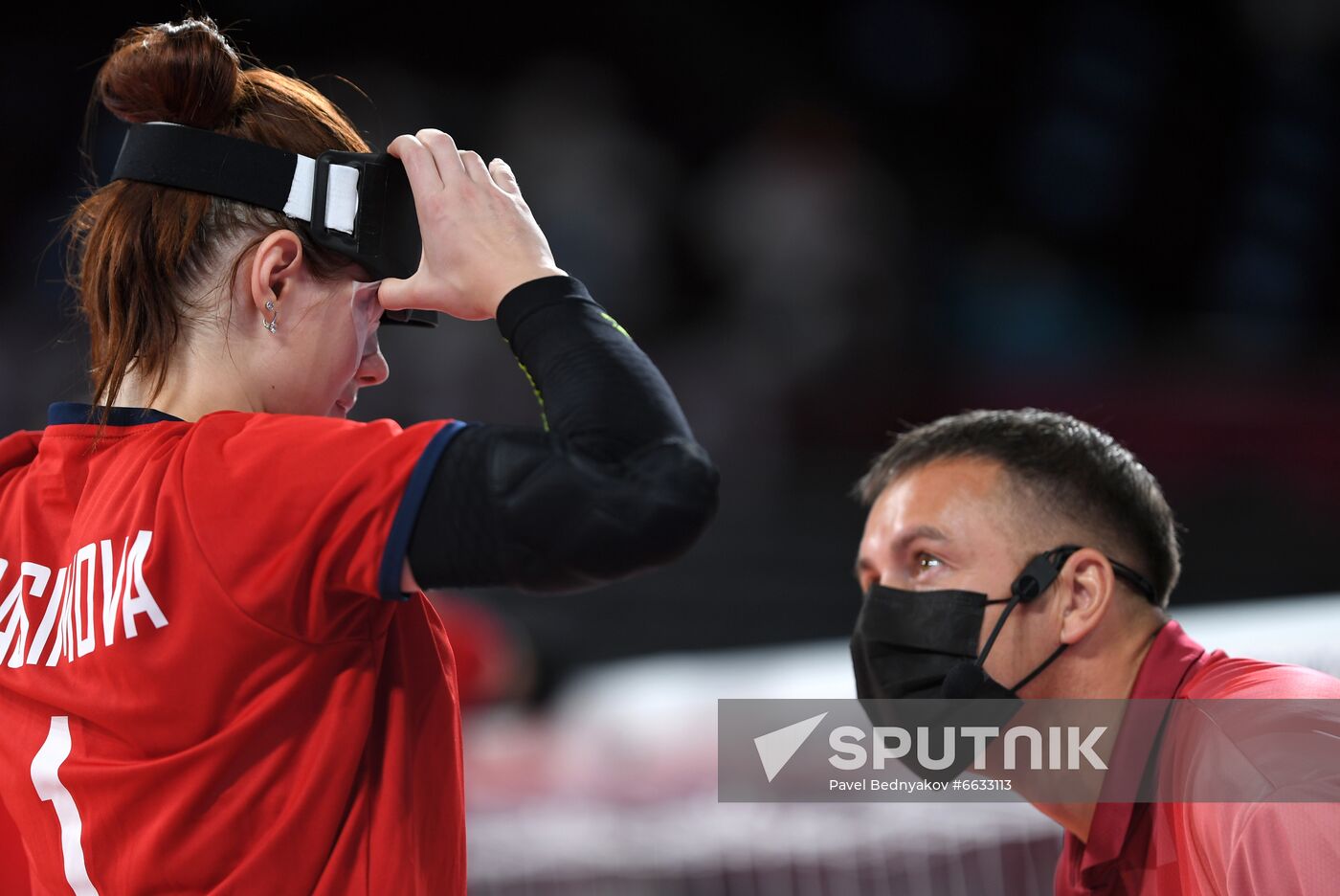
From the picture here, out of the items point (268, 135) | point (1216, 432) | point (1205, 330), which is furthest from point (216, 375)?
point (1205, 330)

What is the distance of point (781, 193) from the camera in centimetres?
859

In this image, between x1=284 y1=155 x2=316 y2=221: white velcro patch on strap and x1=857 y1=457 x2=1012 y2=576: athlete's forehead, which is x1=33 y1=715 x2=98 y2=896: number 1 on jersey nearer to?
x1=284 y1=155 x2=316 y2=221: white velcro patch on strap

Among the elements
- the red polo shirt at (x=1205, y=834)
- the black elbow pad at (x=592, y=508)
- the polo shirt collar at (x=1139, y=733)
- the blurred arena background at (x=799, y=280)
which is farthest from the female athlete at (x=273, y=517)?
the blurred arena background at (x=799, y=280)

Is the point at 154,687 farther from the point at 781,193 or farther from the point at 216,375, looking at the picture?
the point at 781,193

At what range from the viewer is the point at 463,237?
1.34 meters

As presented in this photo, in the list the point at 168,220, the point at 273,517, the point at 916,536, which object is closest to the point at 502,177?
the point at 168,220

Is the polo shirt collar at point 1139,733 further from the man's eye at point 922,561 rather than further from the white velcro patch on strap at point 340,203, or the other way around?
the white velcro patch on strap at point 340,203

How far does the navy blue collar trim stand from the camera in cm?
140

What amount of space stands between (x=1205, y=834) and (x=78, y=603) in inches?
51.8

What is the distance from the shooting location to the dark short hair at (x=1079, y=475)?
204 cm

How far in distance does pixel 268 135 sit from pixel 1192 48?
407 inches

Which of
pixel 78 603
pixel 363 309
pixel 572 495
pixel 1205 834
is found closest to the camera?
pixel 572 495

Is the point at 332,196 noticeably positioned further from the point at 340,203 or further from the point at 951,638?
→ the point at 951,638

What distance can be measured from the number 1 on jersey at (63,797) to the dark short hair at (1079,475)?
4.19 ft
